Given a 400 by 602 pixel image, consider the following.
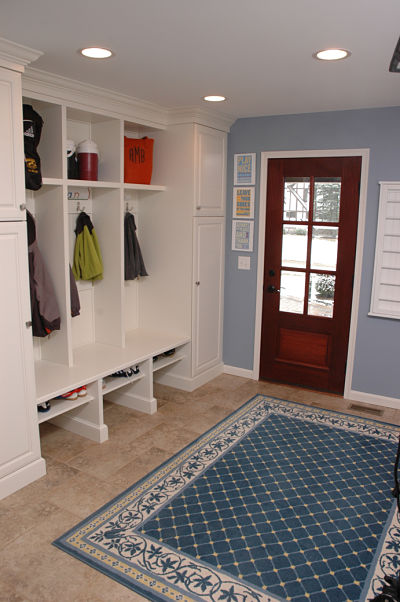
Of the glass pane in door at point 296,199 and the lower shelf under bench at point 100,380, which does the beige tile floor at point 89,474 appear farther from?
the glass pane in door at point 296,199

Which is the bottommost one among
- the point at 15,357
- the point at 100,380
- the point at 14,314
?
the point at 100,380

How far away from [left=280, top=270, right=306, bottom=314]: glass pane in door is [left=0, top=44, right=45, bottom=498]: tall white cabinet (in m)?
2.44

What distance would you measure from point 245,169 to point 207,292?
1184mm

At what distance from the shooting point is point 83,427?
11.6 ft

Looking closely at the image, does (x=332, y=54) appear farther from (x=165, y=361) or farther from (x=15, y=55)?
(x=165, y=361)

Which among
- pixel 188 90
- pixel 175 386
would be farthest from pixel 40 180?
pixel 175 386

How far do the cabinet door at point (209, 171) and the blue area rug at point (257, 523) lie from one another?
1.97 metres

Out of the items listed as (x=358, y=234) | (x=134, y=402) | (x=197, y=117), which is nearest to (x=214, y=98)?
(x=197, y=117)

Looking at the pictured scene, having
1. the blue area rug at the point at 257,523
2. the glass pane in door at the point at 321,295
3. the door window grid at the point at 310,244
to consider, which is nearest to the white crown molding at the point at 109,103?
the door window grid at the point at 310,244

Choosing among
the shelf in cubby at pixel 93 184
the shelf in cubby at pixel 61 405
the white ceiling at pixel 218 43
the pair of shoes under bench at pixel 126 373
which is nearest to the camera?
the white ceiling at pixel 218 43

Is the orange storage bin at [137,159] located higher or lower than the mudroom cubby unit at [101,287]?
higher

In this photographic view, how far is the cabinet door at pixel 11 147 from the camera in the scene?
253 cm

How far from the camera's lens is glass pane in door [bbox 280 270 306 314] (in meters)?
4.41

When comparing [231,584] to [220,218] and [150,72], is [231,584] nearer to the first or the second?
[150,72]
